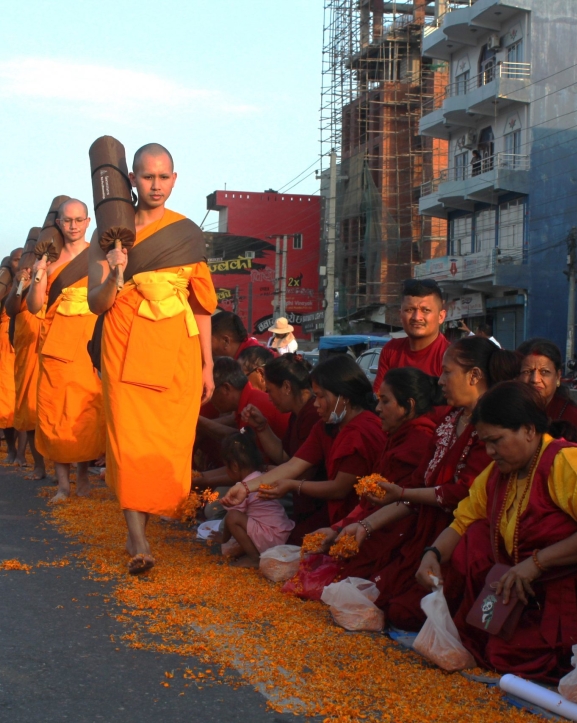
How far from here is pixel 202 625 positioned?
414cm

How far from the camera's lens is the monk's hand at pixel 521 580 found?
137 inches

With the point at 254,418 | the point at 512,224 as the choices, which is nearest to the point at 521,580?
the point at 254,418

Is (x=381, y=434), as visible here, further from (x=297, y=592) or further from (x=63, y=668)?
(x=63, y=668)

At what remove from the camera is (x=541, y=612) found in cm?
358

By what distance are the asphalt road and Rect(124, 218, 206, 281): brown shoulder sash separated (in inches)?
68.4

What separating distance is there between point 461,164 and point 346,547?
33.8 m

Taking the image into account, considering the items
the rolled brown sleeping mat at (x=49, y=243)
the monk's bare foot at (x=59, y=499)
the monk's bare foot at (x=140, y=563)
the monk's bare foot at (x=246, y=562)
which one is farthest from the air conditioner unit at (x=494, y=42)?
the monk's bare foot at (x=140, y=563)

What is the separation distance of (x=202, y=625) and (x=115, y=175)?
2637 millimetres

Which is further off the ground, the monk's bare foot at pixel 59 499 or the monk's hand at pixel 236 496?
the monk's hand at pixel 236 496

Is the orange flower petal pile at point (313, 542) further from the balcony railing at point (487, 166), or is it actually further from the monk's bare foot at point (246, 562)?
the balcony railing at point (487, 166)

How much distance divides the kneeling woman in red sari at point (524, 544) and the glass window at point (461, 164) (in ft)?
109

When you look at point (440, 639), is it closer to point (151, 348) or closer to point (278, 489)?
point (278, 489)

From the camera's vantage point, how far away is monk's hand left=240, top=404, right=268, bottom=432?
20.4ft

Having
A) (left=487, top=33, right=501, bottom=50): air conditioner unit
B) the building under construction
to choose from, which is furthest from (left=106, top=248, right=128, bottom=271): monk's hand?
the building under construction
